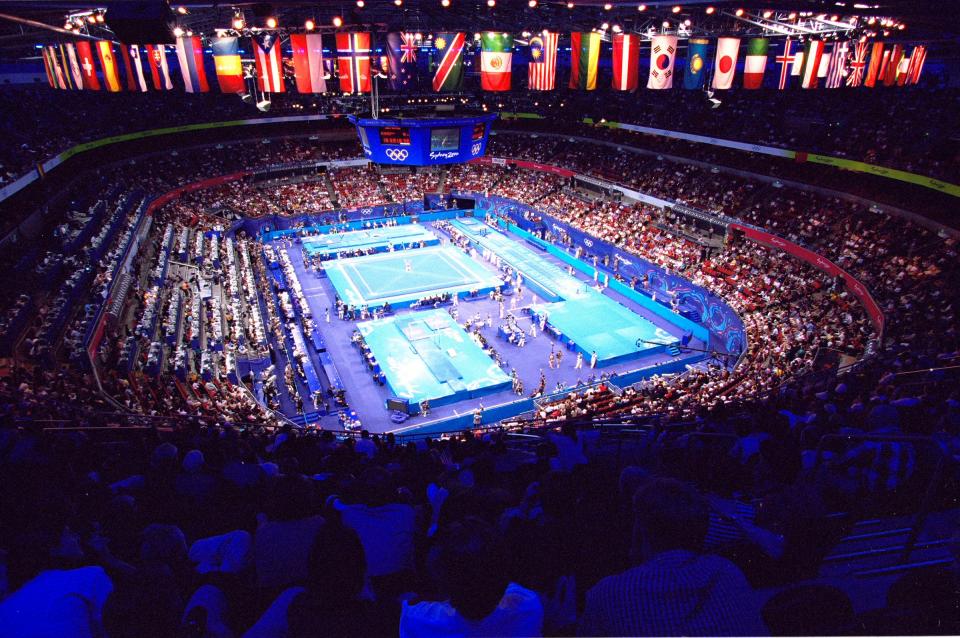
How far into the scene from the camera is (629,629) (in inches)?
95.4

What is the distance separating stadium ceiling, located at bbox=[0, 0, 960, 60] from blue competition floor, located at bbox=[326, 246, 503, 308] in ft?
45.8

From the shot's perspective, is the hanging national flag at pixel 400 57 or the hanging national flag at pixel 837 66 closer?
the hanging national flag at pixel 400 57

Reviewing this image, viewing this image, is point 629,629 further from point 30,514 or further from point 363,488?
point 30,514

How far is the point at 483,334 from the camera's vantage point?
29.2m

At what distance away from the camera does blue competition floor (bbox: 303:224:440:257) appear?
40.3 metres

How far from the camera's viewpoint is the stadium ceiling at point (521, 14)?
1845cm

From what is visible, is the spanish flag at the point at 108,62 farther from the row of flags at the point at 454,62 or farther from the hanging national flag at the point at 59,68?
the hanging national flag at the point at 59,68

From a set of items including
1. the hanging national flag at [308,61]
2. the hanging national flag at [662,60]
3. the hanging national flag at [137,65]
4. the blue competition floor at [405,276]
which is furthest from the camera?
the blue competition floor at [405,276]

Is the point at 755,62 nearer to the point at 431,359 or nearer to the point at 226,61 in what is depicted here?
the point at 431,359

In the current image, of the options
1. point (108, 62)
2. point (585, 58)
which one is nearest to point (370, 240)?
point (108, 62)

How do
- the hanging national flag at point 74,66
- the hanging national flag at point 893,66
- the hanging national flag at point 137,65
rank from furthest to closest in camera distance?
1. the hanging national flag at point 893,66
2. the hanging national flag at point 74,66
3. the hanging national flag at point 137,65

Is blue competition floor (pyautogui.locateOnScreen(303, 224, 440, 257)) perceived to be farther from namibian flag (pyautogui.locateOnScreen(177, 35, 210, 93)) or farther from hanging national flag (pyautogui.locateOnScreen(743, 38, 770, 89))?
hanging national flag (pyautogui.locateOnScreen(743, 38, 770, 89))

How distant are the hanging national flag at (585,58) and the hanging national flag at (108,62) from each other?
1817 centimetres

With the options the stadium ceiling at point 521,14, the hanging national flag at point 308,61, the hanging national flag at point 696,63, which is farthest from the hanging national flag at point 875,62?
the hanging national flag at point 308,61
